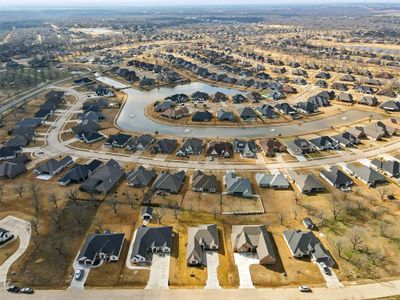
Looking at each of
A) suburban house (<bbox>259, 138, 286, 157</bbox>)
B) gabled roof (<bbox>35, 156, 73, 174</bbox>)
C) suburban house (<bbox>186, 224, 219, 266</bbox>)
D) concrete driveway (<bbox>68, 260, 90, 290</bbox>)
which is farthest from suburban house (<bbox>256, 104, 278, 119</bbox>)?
concrete driveway (<bbox>68, 260, 90, 290</bbox>)

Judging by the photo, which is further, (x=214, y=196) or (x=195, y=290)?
(x=214, y=196)

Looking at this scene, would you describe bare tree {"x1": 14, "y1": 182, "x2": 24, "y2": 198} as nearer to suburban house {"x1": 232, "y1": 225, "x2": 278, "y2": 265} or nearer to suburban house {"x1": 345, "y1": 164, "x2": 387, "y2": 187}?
suburban house {"x1": 232, "y1": 225, "x2": 278, "y2": 265}

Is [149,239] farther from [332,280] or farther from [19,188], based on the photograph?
[19,188]

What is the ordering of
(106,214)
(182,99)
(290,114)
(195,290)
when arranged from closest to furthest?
(195,290)
(106,214)
(290,114)
(182,99)

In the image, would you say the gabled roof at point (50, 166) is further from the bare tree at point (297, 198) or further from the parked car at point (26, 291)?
the bare tree at point (297, 198)

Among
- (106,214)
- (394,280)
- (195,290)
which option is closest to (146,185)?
(106,214)

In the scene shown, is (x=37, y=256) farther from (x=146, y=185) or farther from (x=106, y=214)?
(x=146, y=185)
